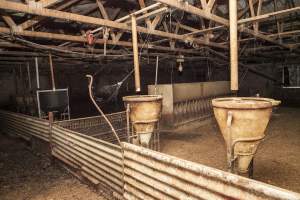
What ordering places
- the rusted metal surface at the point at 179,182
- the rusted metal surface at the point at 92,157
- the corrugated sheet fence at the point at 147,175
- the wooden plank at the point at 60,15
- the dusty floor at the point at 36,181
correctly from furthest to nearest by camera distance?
the dusty floor at the point at 36,181
the wooden plank at the point at 60,15
the rusted metal surface at the point at 92,157
the corrugated sheet fence at the point at 147,175
the rusted metal surface at the point at 179,182

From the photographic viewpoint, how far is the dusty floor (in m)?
4.77

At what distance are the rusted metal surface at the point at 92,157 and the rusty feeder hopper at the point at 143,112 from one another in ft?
3.43

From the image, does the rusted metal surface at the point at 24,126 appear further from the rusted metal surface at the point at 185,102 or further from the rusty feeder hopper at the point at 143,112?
the rusted metal surface at the point at 185,102

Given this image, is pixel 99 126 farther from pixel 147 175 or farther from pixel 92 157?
pixel 147 175

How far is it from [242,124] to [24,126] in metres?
7.88

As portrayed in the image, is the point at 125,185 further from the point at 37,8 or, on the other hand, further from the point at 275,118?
the point at 275,118

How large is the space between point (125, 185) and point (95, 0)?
4.72m

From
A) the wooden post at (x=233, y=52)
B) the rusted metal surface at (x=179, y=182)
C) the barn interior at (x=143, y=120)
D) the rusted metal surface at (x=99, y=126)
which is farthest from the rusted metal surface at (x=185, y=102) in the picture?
the rusted metal surface at (x=179, y=182)

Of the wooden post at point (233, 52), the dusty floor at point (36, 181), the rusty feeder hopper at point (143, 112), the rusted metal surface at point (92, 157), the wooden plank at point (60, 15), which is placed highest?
the wooden plank at point (60, 15)

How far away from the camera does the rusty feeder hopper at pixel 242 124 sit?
2.99 metres

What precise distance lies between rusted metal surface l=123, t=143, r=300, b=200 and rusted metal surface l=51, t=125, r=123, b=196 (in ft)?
1.12

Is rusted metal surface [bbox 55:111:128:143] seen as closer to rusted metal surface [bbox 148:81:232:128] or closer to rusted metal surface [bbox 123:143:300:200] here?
rusted metal surface [bbox 148:81:232:128]

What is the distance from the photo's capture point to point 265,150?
256 inches

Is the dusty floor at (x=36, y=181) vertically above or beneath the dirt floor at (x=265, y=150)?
beneath
